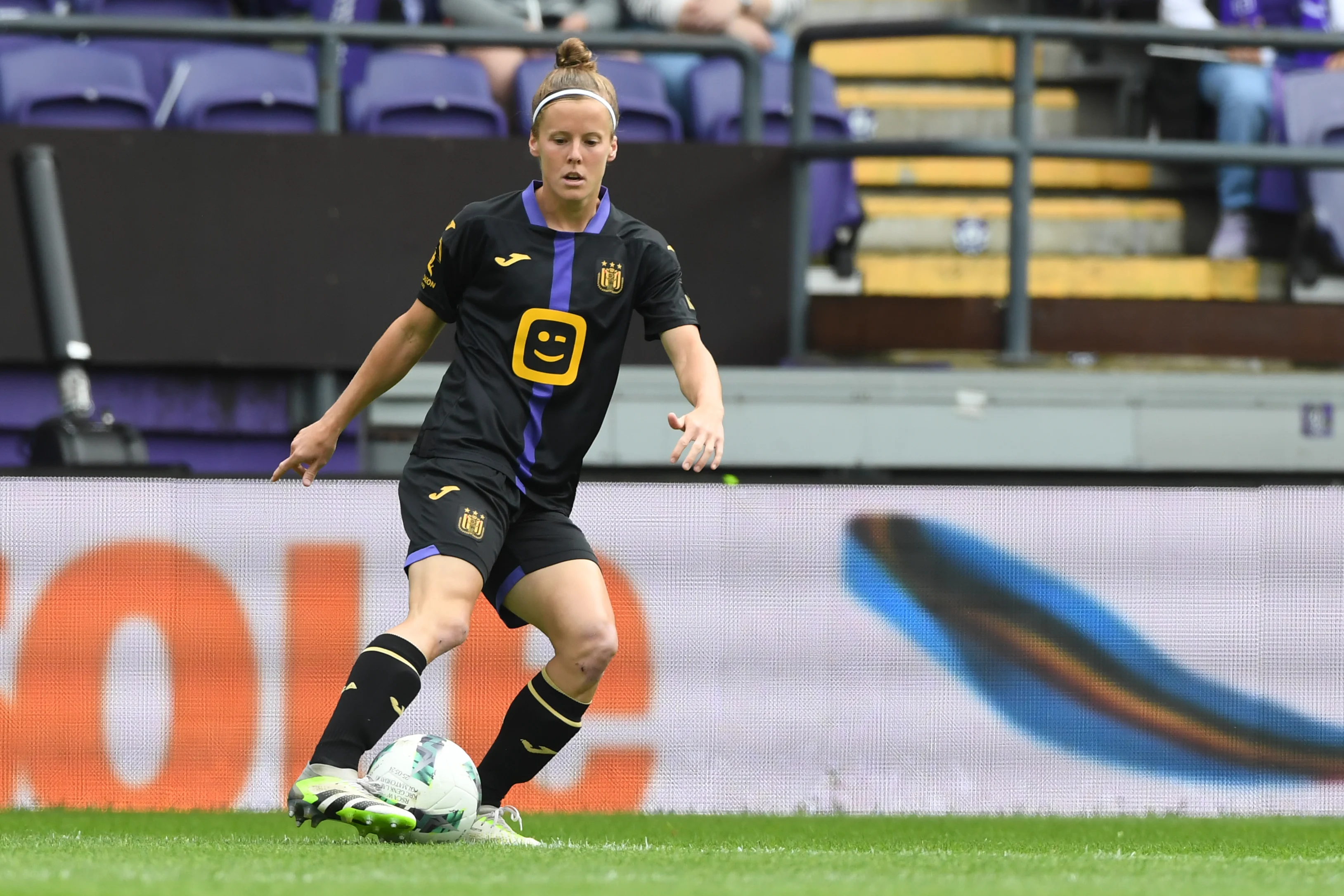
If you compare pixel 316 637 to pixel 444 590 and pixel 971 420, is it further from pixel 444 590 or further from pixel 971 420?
pixel 971 420

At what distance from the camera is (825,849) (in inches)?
217

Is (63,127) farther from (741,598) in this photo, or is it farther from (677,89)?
(741,598)

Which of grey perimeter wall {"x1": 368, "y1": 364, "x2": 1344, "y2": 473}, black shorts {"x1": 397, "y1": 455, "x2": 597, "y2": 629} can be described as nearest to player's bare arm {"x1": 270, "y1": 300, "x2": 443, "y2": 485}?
black shorts {"x1": 397, "y1": 455, "x2": 597, "y2": 629}

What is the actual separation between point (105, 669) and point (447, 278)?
8.91 ft

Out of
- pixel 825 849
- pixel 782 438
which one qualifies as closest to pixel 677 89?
pixel 782 438

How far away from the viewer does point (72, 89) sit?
870 centimetres

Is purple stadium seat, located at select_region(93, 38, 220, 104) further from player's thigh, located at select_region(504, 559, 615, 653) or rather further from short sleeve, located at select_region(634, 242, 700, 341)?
player's thigh, located at select_region(504, 559, 615, 653)

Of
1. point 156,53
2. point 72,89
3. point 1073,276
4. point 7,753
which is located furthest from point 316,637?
point 1073,276

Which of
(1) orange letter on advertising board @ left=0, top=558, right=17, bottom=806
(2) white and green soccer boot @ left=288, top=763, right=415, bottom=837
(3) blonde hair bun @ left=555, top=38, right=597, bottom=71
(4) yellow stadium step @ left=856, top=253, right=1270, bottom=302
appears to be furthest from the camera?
(4) yellow stadium step @ left=856, top=253, right=1270, bottom=302

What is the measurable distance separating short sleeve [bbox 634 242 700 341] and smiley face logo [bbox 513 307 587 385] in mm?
177

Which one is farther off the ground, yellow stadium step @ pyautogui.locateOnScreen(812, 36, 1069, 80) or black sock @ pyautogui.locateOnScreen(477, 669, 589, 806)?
yellow stadium step @ pyautogui.locateOnScreen(812, 36, 1069, 80)

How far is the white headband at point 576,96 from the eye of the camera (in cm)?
470

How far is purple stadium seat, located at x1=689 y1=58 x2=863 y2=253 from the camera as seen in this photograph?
917cm

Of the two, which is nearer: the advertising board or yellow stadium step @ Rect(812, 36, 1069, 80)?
the advertising board
